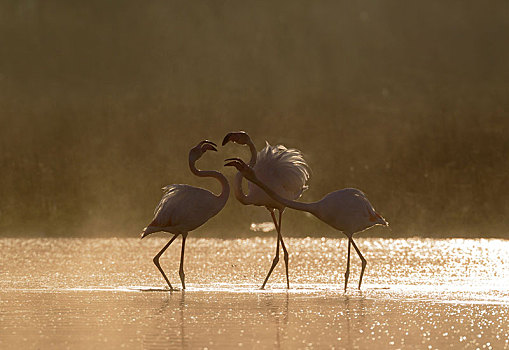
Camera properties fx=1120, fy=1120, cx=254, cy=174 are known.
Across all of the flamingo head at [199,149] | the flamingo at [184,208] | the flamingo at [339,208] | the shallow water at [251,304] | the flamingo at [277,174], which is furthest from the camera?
the flamingo at [277,174]

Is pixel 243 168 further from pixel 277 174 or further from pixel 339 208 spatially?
pixel 339 208

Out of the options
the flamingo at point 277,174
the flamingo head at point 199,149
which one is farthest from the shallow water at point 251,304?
the flamingo head at point 199,149

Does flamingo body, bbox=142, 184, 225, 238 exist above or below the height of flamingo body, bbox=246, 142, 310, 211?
below

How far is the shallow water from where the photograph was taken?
8.98 metres

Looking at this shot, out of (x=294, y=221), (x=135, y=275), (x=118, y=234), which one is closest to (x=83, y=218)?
(x=118, y=234)

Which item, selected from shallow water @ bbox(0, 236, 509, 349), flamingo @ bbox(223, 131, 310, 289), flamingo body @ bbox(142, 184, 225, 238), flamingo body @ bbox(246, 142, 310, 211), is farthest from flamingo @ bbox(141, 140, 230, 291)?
shallow water @ bbox(0, 236, 509, 349)

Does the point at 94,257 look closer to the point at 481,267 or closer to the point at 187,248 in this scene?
the point at 187,248

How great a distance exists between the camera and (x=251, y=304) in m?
11.4

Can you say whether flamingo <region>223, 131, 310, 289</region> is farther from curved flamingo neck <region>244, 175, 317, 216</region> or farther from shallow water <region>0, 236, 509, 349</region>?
shallow water <region>0, 236, 509, 349</region>

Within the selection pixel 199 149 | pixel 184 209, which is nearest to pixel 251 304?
pixel 184 209

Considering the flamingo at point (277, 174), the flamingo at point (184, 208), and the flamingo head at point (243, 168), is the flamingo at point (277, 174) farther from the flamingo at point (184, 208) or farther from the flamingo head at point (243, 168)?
the flamingo head at point (243, 168)

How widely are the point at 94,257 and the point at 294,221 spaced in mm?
15865

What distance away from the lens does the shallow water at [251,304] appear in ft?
29.5

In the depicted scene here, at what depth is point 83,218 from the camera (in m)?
35.9
